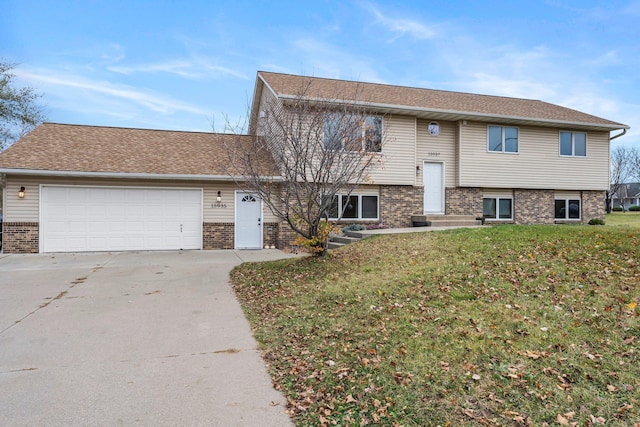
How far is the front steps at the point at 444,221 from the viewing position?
45.5 ft

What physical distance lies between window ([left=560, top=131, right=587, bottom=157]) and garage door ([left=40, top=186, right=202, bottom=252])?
1558 centimetres

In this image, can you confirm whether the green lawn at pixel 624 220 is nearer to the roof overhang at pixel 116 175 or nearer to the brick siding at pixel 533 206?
the brick siding at pixel 533 206

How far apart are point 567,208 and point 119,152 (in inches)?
745

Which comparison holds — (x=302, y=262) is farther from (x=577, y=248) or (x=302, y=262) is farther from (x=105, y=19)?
(x=105, y=19)

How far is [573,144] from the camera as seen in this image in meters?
16.5

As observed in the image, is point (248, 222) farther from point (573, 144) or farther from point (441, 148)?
point (573, 144)

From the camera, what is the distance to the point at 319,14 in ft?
54.6

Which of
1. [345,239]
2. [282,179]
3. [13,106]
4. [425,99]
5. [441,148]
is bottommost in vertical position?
[345,239]

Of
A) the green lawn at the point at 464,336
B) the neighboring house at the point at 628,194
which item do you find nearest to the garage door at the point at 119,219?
the green lawn at the point at 464,336

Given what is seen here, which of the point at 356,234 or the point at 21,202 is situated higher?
the point at 21,202

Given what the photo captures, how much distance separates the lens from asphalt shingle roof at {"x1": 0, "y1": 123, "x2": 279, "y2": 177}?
12.0 meters

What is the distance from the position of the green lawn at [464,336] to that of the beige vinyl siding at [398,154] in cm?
681

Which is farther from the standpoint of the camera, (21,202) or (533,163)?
(533,163)

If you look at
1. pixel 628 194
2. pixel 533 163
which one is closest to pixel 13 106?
pixel 533 163
